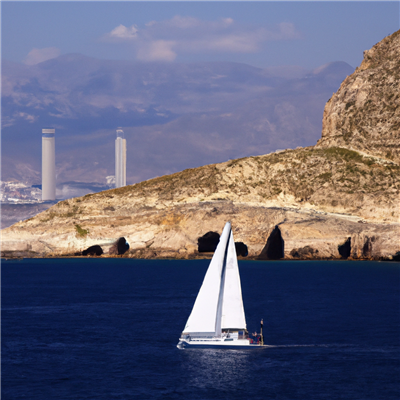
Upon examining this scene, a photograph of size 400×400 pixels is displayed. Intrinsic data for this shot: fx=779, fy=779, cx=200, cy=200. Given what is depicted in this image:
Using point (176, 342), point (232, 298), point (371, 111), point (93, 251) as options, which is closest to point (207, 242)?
point (93, 251)

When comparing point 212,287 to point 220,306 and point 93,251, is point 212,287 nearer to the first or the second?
point 220,306

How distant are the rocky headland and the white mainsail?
8848 centimetres

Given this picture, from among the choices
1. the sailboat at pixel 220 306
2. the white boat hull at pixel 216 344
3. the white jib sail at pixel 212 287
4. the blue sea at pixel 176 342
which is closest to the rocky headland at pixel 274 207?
the blue sea at pixel 176 342

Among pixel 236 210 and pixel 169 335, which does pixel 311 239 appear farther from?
pixel 169 335

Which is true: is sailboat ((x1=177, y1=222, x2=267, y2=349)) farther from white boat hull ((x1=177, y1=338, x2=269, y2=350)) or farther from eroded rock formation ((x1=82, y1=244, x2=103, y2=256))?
eroded rock formation ((x1=82, y1=244, x2=103, y2=256))

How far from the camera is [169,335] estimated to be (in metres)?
71.7

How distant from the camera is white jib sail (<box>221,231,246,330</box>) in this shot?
62.2 m

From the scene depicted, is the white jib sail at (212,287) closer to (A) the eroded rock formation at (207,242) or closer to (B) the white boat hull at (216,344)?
(B) the white boat hull at (216,344)

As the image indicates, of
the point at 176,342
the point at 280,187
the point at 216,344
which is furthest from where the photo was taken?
the point at 280,187

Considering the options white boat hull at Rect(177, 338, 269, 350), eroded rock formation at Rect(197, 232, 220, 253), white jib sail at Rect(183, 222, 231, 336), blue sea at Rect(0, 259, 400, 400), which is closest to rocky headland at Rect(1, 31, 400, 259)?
eroded rock formation at Rect(197, 232, 220, 253)

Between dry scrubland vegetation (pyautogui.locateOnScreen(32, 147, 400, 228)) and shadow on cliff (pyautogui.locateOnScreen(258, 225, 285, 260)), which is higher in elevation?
dry scrubland vegetation (pyautogui.locateOnScreen(32, 147, 400, 228))

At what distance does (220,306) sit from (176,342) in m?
8.45

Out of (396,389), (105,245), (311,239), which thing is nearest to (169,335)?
(396,389)

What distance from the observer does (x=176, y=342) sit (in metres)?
68.8
